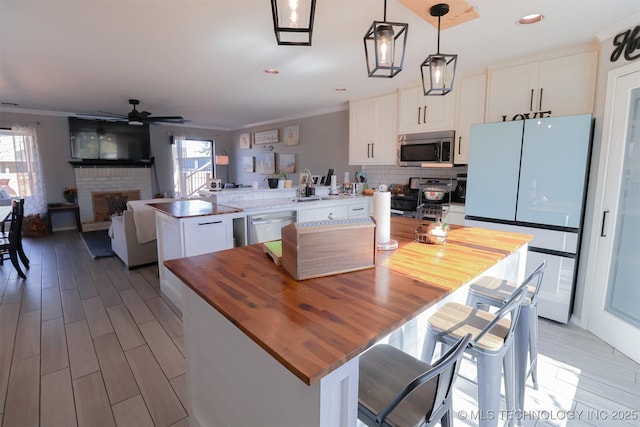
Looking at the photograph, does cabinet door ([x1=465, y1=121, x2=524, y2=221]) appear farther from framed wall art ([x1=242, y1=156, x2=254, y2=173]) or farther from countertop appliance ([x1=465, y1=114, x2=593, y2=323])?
framed wall art ([x1=242, y1=156, x2=254, y2=173])

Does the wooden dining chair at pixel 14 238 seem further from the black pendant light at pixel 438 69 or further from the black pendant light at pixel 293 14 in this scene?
the black pendant light at pixel 438 69

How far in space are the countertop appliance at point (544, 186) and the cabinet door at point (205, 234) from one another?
2629mm

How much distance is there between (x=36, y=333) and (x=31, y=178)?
16.6 ft

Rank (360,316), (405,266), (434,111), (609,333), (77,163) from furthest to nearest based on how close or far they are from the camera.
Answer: (77,163) < (434,111) < (609,333) < (405,266) < (360,316)

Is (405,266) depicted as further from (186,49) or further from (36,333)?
(36,333)

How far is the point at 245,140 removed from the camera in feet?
25.8

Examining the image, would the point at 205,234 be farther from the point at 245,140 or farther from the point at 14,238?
the point at 245,140

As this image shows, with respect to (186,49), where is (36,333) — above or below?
below

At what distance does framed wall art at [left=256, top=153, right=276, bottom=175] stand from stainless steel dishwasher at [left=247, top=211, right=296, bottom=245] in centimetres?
375

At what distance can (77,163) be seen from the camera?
6457mm

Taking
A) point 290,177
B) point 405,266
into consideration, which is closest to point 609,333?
point 405,266

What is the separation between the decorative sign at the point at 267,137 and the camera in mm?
6784

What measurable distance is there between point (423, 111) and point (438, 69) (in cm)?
234

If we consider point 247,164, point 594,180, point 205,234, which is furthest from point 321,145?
point 594,180
